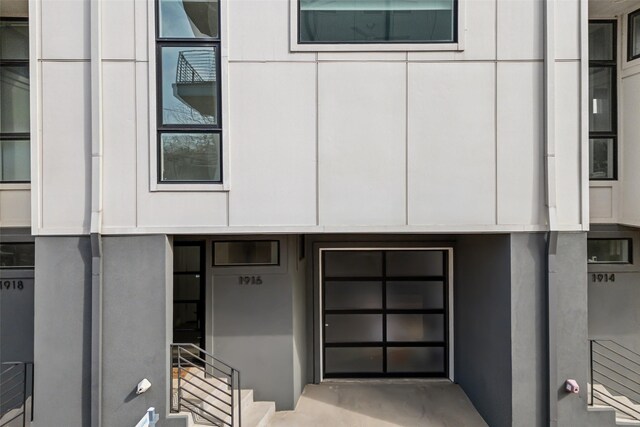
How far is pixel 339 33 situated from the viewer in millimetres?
4984

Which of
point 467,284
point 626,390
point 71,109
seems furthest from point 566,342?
point 71,109

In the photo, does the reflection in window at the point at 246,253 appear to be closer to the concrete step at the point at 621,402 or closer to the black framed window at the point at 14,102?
the black framed window at the point at 14,102

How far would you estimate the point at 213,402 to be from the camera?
5.54 metres

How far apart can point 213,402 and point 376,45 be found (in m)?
5.08

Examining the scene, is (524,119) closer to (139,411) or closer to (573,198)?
(573,198)

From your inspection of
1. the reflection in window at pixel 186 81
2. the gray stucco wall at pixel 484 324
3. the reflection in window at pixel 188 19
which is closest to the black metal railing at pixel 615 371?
the gray stucco wall at pixel 484 324

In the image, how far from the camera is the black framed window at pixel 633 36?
5734 millimetres

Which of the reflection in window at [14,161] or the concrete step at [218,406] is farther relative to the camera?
the reflection in window at [14,161]

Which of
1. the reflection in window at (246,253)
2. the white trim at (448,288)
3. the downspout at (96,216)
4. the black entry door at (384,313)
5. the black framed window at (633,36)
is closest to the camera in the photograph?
the downspout at (96,216)

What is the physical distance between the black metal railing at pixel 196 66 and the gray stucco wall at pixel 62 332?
2285 mm

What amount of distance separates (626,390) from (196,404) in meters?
6.12

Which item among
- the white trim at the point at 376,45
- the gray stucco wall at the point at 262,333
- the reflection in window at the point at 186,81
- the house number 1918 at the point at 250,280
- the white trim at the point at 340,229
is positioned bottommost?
the gray stucco wall at the point at 262,333

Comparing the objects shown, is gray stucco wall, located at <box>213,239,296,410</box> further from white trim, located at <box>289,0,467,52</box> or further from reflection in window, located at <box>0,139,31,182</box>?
reflection in window, located at <box>0,139,31,182</box>

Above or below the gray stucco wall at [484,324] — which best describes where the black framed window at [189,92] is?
above
